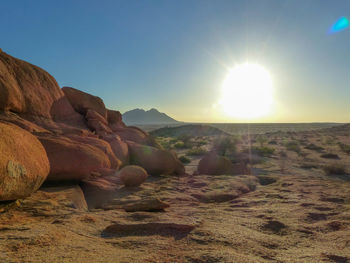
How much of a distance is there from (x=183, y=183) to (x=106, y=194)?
9.71 ft

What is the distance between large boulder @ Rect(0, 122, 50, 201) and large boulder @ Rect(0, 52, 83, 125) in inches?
103

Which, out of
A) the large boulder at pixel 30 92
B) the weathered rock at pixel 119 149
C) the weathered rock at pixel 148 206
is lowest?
the weathered rock at pixel 148 206

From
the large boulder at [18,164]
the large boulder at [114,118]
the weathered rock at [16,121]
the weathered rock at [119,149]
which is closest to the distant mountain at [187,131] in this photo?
the large boulder at [114,118]

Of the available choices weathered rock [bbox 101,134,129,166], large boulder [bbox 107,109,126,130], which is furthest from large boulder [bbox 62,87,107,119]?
weathered rock [bbox 101,134,129,166]

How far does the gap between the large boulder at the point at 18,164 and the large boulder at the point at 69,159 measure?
909mm

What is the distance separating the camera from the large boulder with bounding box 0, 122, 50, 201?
3.12m

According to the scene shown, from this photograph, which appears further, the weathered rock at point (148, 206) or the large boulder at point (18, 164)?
the weathered rock at point (148, 206)

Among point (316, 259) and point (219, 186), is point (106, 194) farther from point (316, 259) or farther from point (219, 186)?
point (316, 259)

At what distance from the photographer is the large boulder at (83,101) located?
1022 centimetres

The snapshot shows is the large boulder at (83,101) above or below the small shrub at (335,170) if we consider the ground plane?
above

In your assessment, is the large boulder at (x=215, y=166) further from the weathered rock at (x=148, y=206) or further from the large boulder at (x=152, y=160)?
the weathered rock at (x=148, y=206)

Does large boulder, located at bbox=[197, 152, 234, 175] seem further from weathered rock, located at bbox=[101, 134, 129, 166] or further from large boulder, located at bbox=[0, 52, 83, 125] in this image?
large boulder, located at bbox=[0, 52, 83, 125]

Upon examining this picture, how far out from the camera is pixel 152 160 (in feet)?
28.7

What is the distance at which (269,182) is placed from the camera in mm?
8344
